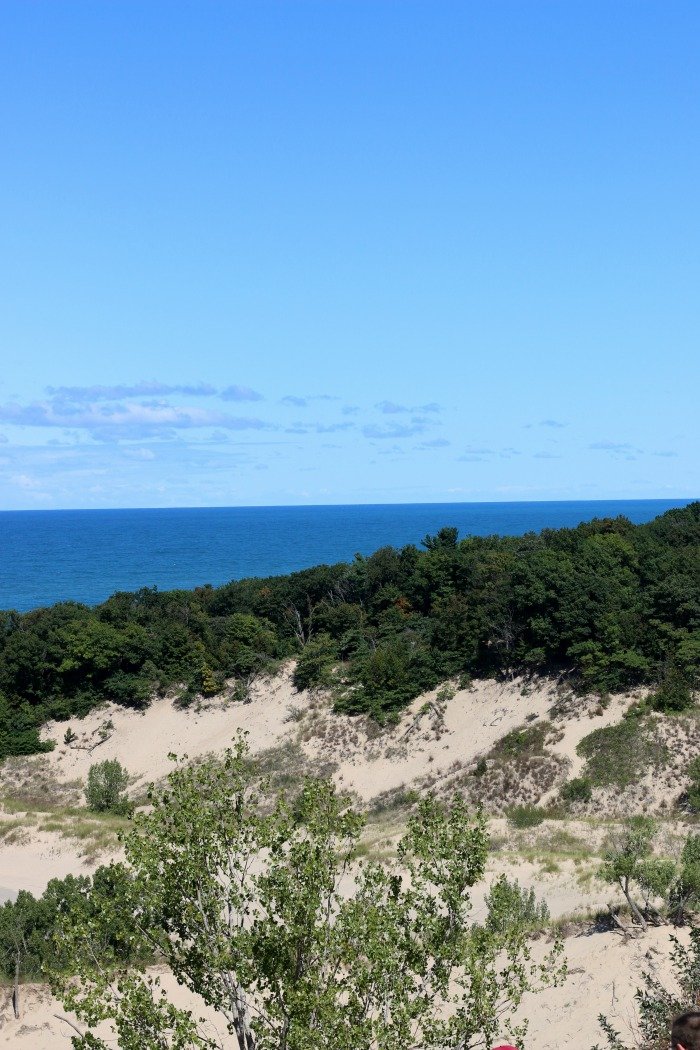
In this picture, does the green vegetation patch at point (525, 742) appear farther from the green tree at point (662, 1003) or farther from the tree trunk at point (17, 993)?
the tree trunk at point (17, 993)

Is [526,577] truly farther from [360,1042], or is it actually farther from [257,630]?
[360,1042]

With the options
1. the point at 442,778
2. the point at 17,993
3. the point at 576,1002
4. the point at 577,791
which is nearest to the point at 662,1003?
the point at 576,1002

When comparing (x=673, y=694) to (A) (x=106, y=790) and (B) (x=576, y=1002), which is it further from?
(A) (x=106, y=790)

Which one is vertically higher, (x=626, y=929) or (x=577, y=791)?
(x=626, y=929)

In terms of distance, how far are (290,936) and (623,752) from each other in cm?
2750

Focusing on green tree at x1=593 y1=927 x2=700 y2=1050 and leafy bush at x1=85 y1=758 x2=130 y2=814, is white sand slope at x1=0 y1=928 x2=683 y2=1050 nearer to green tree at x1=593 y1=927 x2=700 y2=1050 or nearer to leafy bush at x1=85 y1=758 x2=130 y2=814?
green tree at x1=593 y1=927 x2=700 y2=1050

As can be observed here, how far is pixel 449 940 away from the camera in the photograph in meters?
10.3

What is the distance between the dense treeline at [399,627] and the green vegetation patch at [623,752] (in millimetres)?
1987

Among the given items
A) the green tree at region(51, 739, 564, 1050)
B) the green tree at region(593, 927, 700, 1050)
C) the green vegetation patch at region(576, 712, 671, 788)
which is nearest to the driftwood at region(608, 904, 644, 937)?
the green tree at region(593, 927, 700, 1050)

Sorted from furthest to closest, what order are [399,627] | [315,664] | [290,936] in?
[399,627], [315,664], [290,936]

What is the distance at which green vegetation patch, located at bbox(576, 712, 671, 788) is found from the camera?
33031 mm

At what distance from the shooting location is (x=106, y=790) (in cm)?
3788

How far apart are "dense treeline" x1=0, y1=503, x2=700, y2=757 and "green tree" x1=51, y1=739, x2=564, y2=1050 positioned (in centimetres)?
2792

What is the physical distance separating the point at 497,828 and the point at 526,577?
1506 centimetres
